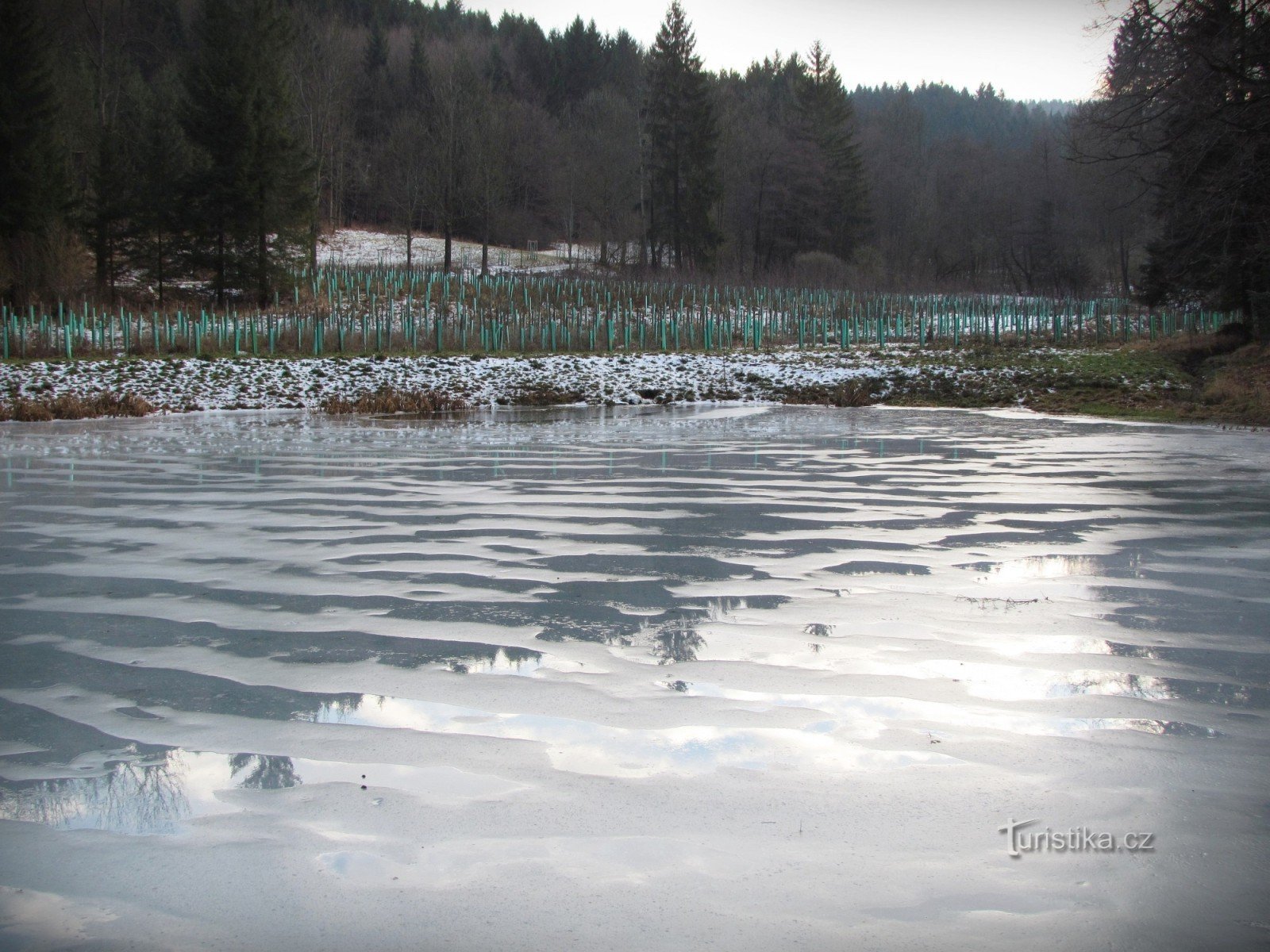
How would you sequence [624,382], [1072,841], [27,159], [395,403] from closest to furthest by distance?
[1072,841] < [395,403] < [624,382] < [27,159]

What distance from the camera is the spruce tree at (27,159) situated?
3209 centimetres

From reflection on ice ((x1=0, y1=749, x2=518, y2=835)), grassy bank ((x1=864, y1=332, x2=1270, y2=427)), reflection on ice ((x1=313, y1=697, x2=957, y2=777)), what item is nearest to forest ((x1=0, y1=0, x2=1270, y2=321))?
grassy bank ((x1=864, y1=332, x2=1270, y2=427))

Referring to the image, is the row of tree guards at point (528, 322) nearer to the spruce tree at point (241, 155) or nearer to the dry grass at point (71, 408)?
the spruce tree at point (241, 155)

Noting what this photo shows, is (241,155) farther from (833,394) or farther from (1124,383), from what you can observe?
(1124,383)

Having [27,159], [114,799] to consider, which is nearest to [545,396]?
[114,799]

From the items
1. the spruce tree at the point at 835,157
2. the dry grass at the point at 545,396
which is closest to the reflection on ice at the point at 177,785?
the dry grass at the point at 545,396

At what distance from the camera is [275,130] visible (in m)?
34.8

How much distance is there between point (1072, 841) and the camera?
344 centimetres

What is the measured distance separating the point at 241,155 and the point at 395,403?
16157mm

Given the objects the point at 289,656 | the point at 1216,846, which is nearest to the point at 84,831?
the point at 289,656

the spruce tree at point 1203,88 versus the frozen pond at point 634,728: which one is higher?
the spruce tree at point 1203,88

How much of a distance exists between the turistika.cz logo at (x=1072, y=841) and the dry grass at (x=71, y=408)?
2063 centimetres

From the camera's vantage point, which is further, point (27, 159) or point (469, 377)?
point (27, 159)

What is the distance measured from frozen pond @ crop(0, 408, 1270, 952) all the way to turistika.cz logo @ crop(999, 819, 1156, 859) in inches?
0.6
